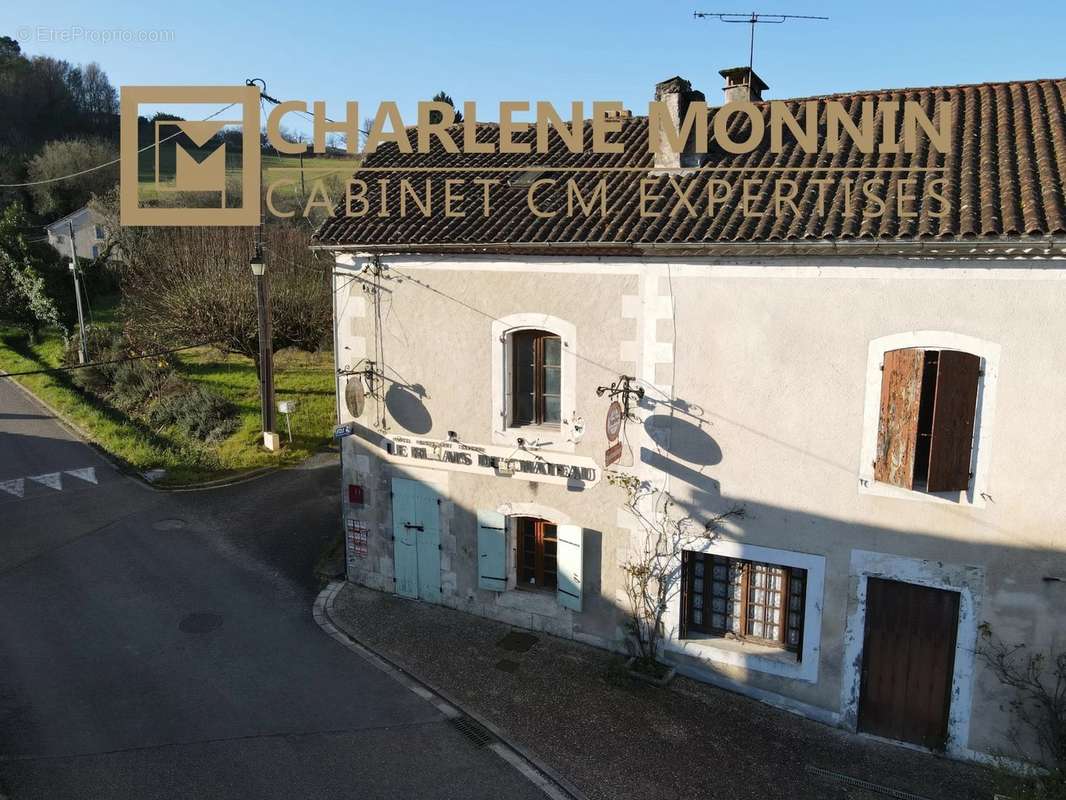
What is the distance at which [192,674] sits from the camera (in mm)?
10953

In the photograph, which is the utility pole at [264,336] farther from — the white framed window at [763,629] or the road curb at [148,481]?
the white framed window at [763,629]

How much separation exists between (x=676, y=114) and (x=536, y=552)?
6.99 metres

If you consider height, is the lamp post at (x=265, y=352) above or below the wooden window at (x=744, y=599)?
above

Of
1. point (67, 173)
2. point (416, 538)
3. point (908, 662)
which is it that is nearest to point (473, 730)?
point (416, 538)

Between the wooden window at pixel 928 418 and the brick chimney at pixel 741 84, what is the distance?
7.28 meters

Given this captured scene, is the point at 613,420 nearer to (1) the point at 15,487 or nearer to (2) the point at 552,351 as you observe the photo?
(2) the point at 552,351

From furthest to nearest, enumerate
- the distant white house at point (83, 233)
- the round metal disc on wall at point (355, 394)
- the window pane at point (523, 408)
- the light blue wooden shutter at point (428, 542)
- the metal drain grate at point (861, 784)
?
the distant white house at point (83, 233), the round metal disc on wall at point (355, 394), the light blue wooden shutter at point (428, 542), the window pane at point (523, 408), the metal drain grate at point (861, 784)

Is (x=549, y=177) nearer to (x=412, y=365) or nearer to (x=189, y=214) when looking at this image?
(x=412, y=365)

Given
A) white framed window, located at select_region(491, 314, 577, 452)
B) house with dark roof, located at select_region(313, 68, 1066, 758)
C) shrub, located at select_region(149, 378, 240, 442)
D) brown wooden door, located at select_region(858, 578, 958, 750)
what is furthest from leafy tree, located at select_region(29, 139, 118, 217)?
brown wooden door, located at select_region(858, 578, 958, 750)

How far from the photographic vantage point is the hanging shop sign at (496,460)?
447 inches

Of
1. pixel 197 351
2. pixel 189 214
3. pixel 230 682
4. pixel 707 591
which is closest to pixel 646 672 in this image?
pixel 707 591

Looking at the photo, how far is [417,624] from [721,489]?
532 cm

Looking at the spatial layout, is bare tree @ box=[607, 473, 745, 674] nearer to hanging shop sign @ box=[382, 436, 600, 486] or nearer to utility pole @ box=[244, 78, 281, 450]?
hanging shop sign @ box=[382, 436, 600, 486]

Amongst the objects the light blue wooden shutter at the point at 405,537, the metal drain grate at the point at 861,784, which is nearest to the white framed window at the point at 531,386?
the light blue wooden shutter at the point at 405,537
